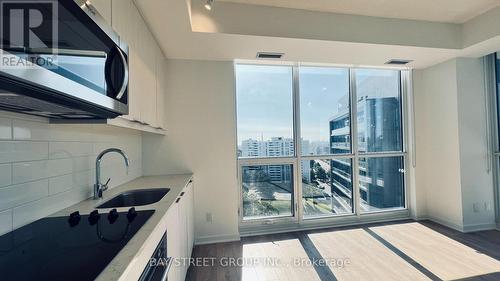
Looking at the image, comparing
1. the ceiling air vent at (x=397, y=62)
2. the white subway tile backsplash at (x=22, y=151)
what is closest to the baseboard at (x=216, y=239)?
the white subway tile backsplash at (x=22, y=151)

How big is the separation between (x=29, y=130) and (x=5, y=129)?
0.45 feet

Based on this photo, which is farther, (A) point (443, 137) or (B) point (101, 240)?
(A) point (443, 137)

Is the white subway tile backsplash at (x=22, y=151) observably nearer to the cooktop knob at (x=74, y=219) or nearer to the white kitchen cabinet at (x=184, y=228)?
the cooktop knob at (x=74, y=219)

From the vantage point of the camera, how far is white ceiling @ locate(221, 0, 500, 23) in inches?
96.0

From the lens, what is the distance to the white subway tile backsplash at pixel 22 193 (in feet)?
3.29

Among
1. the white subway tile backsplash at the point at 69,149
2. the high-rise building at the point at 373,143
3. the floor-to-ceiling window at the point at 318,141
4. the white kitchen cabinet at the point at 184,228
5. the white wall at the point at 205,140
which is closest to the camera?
the white subway tile backsplash at the point at 69,149

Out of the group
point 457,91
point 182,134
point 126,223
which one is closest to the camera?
point 126,223

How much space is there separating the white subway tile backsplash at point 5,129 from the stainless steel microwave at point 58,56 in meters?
0.41

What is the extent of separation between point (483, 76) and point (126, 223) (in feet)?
15.9

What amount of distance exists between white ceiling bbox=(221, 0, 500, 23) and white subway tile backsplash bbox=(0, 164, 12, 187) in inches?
91.5

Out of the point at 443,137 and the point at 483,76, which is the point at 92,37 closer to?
the point at 443,137

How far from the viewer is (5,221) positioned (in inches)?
39.3

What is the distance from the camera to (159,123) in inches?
99.3

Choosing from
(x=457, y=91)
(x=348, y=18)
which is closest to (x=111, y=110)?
(x=348, y=18)
